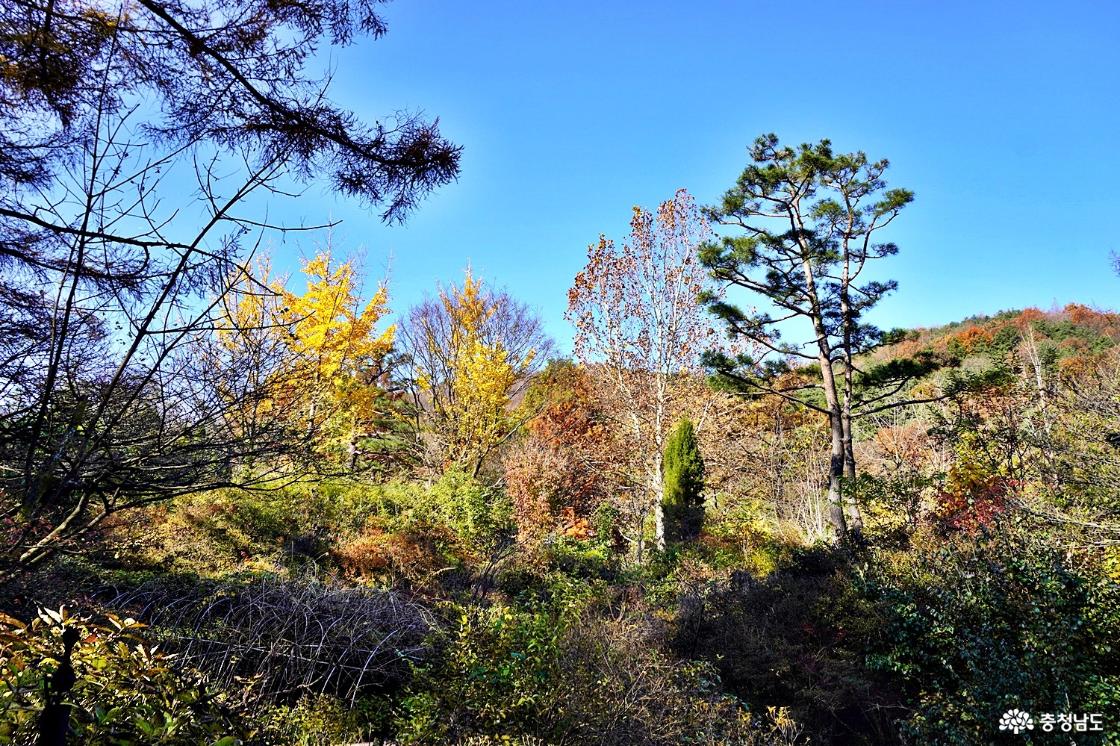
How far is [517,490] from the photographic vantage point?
1152 centimetres

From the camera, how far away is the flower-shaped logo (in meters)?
3.46

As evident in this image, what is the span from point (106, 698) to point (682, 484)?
10.8m

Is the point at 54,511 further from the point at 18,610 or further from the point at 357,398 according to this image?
the point at 357,398

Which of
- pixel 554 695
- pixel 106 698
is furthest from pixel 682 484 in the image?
pixel 106 698

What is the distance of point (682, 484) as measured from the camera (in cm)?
1161

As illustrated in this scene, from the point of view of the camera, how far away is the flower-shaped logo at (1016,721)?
3.46m

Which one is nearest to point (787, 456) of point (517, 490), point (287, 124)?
point (517, 490)

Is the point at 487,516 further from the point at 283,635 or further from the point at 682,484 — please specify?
the point at 283,635

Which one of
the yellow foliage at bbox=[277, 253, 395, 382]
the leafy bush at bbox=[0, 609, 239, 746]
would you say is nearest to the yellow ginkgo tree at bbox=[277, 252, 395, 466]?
the yellow foliage at bbox=[277, 253, 395, 382]

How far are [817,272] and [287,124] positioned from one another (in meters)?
9.62

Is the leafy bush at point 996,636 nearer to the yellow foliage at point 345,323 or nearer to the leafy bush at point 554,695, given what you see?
the leafy bush at point 554,695

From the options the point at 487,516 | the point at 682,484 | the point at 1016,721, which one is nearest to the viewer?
the point at 1016,721

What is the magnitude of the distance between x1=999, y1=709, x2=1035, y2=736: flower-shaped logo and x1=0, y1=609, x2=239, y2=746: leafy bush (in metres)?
4.42

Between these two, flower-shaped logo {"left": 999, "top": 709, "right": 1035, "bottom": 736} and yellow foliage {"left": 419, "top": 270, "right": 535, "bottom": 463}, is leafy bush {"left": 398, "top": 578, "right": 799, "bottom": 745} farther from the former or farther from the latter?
yellow foliage {"left": 419, "top": 270, "right": 535, "bottom": 463}
